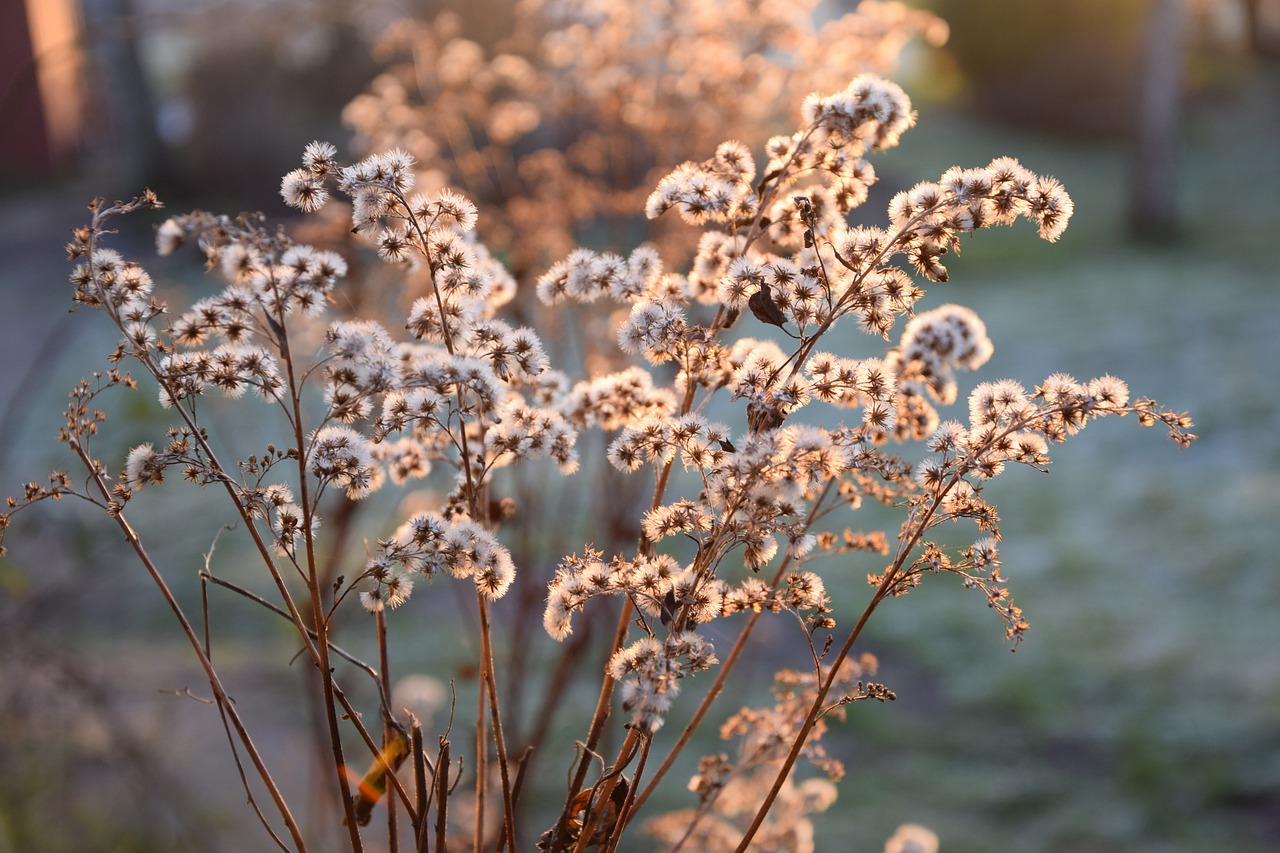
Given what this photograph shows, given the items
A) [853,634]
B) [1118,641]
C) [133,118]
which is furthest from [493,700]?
[133,118]

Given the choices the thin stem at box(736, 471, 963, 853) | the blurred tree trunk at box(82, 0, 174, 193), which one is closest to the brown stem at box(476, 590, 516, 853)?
the thin stem at box(736, 471, 963, 853)

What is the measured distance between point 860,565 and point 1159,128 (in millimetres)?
7284

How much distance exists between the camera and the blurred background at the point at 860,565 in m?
3.04

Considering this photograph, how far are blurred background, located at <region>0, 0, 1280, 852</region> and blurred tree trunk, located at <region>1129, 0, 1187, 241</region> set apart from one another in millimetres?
30

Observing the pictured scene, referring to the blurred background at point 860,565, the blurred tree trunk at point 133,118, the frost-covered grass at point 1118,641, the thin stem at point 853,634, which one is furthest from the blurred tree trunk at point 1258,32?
the thin stem at point 853,634

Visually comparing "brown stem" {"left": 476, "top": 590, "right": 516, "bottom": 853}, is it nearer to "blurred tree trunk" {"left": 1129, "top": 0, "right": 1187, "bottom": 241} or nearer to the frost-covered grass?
the frost-covered grass

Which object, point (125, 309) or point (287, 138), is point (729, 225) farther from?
point (287, 138)

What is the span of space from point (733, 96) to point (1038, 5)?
13.7 metres

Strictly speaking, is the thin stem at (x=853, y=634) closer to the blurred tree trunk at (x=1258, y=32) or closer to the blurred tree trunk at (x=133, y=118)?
the blurred tree trunk at (x=133, y=118)

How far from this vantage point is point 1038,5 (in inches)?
586

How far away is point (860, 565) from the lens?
5.97m

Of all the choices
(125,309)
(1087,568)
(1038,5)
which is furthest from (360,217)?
(1038,5)

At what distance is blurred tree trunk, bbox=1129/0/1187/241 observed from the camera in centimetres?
1052

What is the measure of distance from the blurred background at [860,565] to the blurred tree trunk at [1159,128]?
30mm
